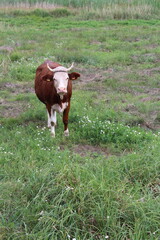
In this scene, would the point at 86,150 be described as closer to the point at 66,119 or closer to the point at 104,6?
the point at 66,119

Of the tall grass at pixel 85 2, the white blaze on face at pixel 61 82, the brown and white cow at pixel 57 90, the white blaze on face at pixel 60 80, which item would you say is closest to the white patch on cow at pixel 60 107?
the brown and white cow at pixel 57 90

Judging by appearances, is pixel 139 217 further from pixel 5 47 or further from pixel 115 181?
pixel 5 47

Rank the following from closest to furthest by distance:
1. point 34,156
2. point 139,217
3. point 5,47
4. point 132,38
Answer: point 139,217, point 34,156, point 5,47, point 132,38

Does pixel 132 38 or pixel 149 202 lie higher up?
pixel 149 202

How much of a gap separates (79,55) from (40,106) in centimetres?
478

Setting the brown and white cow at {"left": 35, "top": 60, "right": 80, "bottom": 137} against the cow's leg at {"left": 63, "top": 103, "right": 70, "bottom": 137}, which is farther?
the cow's leg at {"left": 63, "top": 103, "right": 70, "bottom": 137}

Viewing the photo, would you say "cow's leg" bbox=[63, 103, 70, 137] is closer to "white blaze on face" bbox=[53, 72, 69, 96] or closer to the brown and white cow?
the brown and white cow

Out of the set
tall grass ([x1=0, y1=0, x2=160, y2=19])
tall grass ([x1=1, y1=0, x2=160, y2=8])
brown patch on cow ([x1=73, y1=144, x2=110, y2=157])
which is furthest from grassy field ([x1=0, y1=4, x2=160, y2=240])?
tall grass ([x1=1, y1=0, x2=160, y2=8])

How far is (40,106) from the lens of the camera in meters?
8.16

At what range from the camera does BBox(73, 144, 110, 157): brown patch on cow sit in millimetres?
5838

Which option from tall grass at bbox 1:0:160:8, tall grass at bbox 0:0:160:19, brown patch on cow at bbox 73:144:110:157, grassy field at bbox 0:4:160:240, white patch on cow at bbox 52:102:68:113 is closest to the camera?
grassy field at bbox 0:4:160:240

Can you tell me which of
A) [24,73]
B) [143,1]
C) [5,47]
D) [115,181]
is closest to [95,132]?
[115,181]

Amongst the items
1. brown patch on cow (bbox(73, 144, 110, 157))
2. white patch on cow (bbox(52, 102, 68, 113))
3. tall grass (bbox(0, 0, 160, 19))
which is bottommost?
tall grass (bbox(0, 0, 160, 19))

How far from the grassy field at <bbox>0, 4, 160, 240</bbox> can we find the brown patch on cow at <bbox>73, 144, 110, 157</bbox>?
0.06ft
